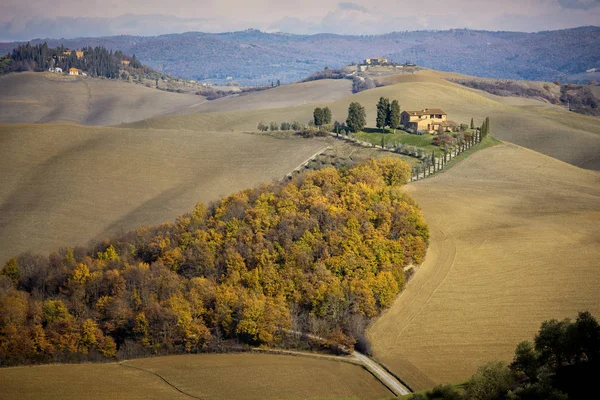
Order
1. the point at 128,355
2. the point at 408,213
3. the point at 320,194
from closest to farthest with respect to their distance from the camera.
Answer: the point at 128,355 → the point at 408,213 → the point at 320,194

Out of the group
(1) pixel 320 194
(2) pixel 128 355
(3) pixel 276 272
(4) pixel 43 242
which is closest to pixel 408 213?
(1) pixel 320 194

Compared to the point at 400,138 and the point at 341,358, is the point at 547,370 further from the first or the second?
the point at 400,138

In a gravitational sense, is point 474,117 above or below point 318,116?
below

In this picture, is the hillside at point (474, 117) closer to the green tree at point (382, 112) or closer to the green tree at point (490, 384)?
the green tree at point (382, 112)

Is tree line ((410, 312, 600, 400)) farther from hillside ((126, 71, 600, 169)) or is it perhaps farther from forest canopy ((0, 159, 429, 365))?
hillside ((126, 71, 600, 169))

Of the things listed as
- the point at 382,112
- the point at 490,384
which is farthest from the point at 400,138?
the point at 490,384

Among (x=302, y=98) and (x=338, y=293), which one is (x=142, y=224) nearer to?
(x=338, y=293)

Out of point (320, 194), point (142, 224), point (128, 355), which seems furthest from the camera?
point (142, 224)

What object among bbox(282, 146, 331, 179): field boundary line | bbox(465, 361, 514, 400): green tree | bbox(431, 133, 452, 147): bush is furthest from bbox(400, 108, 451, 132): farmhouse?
bbox(465, 361, 514, 400): green tree
